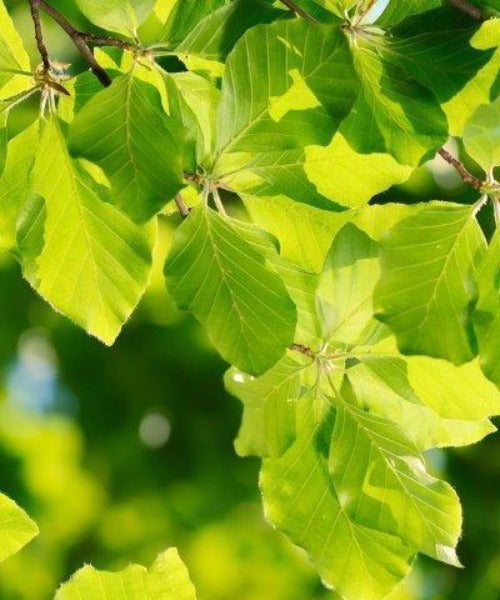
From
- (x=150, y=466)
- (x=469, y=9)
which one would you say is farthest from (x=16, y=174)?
(x=150, y=466)

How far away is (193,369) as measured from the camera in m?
7.38

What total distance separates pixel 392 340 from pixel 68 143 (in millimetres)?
333

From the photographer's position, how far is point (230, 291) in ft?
3.06

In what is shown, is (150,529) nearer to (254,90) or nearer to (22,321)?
(22,321)

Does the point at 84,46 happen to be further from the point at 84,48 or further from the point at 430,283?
the point at 430,283

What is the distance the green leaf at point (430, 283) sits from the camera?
85 centimetres

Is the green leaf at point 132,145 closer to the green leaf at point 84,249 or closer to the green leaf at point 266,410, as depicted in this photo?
the green leaf at point 84,249

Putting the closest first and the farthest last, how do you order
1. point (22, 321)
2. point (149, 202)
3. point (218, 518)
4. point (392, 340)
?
point (149, 202) → point (392, 340) → point (218, 518) → point (22, 321)

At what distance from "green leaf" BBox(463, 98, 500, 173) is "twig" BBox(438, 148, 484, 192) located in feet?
0.08

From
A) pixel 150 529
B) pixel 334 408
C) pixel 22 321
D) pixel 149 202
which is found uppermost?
pixel 149 202

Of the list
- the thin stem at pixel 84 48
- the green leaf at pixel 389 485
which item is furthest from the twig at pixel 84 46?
the green leaf at pixel 389 485

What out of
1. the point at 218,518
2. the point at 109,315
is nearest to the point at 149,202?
the point at 109,315

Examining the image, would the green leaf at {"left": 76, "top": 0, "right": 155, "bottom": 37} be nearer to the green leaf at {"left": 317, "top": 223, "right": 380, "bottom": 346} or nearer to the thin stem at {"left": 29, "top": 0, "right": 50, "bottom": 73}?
the thin stem at {"left": 29, "top": 0, "right": 50, "bottom": 73}

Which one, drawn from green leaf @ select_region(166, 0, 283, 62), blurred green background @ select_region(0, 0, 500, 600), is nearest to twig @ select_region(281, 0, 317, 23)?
green leaf @ select_region(166, 0, 283, 62)
